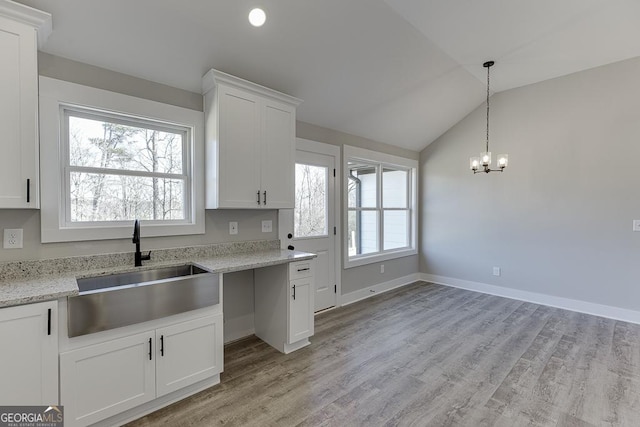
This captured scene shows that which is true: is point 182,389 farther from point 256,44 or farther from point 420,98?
point 420,98

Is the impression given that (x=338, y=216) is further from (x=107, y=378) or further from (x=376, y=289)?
(x=107, y=378)

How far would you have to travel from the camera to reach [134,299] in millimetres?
1823

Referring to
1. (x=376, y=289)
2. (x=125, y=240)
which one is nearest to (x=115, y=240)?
(x=125, y=240)

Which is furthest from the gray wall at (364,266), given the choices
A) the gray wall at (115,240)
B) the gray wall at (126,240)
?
the gray wall at (115,240)

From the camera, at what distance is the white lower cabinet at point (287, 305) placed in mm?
2729

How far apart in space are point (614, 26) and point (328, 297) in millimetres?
4192

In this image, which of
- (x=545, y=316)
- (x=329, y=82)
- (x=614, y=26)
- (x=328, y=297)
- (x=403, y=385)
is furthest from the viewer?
(x=328, y=297)

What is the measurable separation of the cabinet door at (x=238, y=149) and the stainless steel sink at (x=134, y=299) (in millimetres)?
735

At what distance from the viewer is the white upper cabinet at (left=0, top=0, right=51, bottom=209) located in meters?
1.69

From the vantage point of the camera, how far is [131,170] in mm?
2492

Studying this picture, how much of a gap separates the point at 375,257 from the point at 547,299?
2.38 meters

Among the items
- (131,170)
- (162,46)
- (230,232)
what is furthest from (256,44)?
(230,232)

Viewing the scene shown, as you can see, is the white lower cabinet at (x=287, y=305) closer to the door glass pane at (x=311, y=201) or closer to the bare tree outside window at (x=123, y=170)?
the door glass pane at (x=311, y=201)

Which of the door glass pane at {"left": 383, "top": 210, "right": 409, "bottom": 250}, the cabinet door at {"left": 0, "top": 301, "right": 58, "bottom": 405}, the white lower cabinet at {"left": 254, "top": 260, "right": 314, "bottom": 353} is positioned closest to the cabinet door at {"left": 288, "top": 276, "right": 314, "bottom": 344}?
the white lower cabinet at {"left": 254, "top": 260, "right": 314, "bottom": 353}
